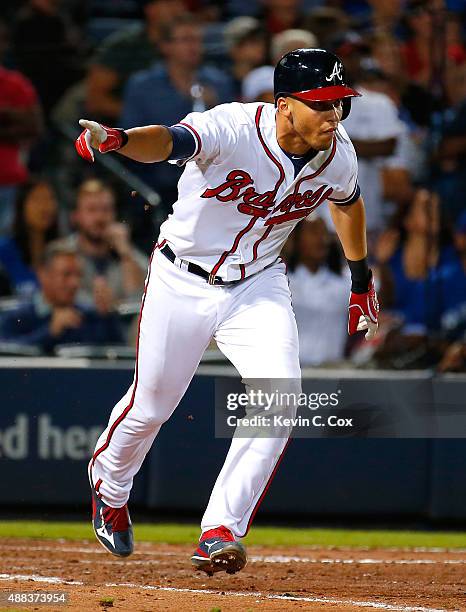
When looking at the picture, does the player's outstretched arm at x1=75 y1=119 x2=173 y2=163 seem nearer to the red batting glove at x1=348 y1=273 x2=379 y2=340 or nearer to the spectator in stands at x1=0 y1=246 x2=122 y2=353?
the red batting glove at x1=348 y1=273 x2=379 y2=340

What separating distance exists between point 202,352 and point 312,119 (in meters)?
1.09

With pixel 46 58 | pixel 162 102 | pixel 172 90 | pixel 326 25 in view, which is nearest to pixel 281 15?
pixel 326 25

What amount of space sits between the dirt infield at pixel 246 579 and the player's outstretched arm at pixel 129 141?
1.72 m

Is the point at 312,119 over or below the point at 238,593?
over

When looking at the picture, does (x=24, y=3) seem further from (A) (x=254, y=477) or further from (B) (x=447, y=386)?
→ (A) (x=254, y=477)

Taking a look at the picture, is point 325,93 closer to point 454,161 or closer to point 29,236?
point 454,161

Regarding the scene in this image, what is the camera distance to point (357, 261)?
5.15 meters

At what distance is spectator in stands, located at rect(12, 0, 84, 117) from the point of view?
792cm

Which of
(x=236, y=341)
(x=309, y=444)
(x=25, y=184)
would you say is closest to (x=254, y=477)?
(x=236, y=341)

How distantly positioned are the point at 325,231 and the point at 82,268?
165cm

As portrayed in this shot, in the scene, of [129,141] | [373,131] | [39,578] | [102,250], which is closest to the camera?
[129,141]

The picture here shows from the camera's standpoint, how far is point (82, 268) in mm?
7562

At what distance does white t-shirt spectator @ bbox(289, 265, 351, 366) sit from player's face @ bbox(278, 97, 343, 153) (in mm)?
2921

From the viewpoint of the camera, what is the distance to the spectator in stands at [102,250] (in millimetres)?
7504
